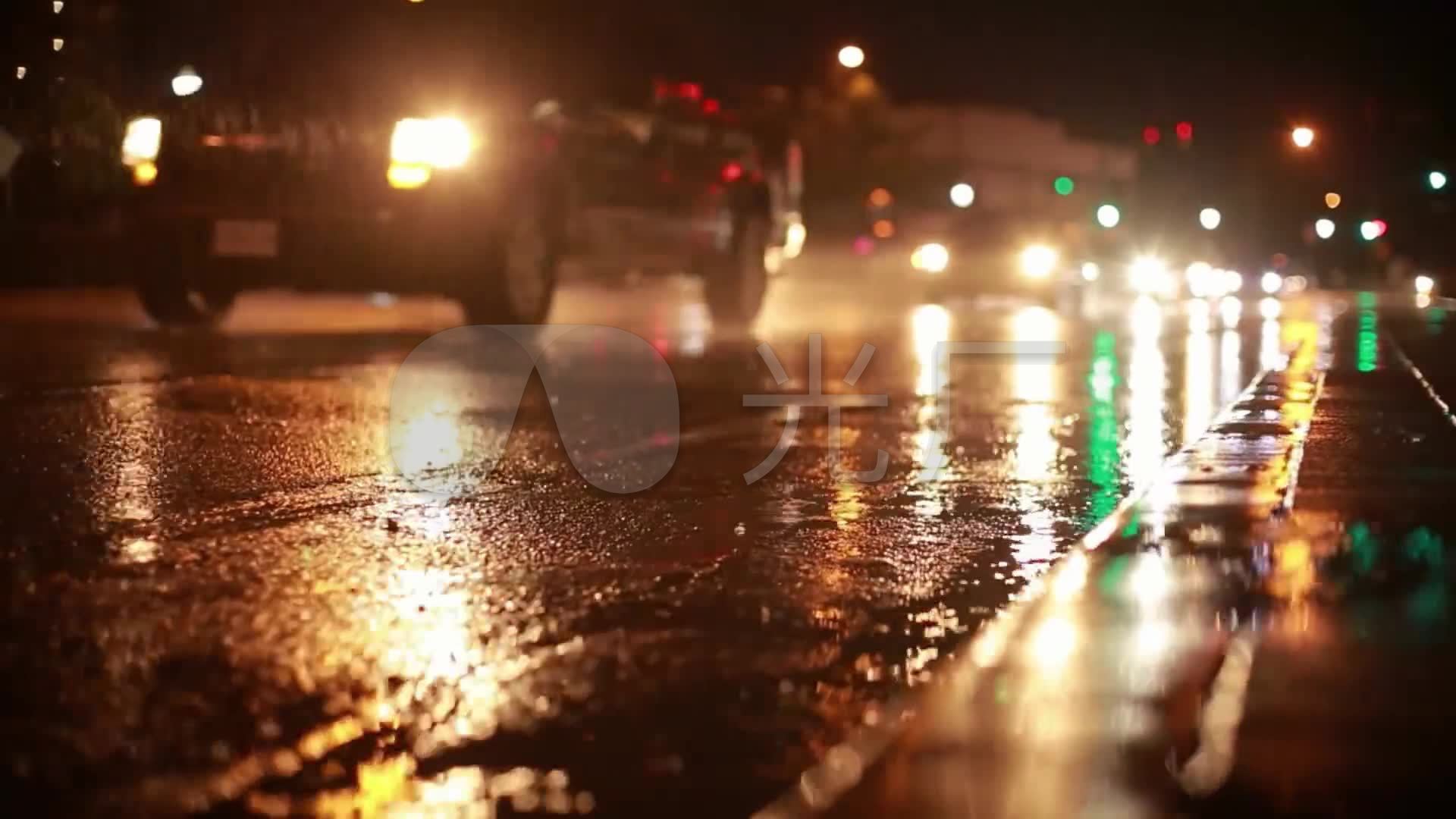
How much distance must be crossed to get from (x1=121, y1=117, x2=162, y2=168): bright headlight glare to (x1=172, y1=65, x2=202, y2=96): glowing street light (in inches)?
9.4

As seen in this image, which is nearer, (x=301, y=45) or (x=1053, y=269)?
(x=301, y=45)

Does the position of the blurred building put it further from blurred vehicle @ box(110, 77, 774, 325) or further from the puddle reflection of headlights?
blurred vehicle @ box(110, 77, 774, 325)

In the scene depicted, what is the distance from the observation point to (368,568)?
5.30 m

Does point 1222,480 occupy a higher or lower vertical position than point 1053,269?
lower

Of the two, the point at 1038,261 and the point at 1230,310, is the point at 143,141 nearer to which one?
the point at 1038,261

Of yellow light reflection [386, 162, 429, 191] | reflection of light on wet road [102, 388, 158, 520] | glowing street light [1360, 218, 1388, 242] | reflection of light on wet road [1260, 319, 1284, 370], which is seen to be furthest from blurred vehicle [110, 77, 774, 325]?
glowing street light [1360, 218, 1388, 242]

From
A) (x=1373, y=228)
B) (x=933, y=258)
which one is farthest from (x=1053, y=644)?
(x=1373, y=228)

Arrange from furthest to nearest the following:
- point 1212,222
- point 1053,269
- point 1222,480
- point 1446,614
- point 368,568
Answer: point 1212,222
point 1053,269
point 1222,480
point 368,568
point 1446,614

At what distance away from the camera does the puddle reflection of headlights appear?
2908 cm

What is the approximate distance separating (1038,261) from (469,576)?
23770 mm

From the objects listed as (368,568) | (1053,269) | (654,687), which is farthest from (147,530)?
(1053,269)

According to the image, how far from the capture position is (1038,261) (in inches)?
1111

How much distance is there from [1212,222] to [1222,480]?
49033 mm

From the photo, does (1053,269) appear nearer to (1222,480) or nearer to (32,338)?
(32,338)
